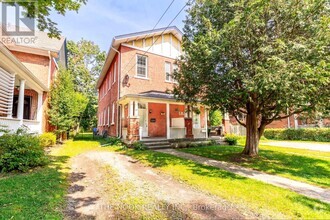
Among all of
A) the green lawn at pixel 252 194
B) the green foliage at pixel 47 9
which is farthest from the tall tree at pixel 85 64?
the green lawn at pixel 252 194

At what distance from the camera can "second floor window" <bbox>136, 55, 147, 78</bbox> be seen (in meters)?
14.2

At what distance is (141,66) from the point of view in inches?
566

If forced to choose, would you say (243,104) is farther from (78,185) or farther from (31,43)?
(31,43)

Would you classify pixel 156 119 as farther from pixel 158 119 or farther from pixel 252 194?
pixel 252 194

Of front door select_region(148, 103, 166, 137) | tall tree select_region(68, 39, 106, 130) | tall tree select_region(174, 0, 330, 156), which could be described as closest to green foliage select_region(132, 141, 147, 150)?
front door select_region(148, 103, 166, 137)

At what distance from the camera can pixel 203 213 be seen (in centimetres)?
342

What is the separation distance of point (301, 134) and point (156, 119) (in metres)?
14.7

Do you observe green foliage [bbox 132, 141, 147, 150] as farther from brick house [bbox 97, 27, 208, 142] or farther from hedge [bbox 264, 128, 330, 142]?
hedge [bbox 264, 128, 330, 142]

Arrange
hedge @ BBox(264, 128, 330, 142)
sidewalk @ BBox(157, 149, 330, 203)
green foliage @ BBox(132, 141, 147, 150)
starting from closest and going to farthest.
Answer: sidewalk @ BBox(157, 149, 330, 203) → green foliage @ BBox(132, 141, 147, 150) → hedge @ BBox(264, 128, 330, 142)

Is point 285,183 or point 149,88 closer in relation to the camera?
point 285,183

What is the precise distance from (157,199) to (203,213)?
1055 mm

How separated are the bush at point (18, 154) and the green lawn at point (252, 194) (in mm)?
4205

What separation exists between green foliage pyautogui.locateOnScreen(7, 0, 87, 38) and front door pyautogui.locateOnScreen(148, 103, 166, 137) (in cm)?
840

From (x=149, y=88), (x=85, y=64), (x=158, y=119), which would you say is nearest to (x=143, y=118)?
(x=158, y=119)
